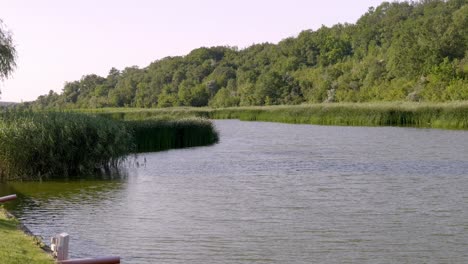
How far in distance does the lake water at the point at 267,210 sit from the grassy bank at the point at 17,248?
0.96 m

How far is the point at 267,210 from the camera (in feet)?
44.2

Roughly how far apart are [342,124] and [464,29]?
3586 cm

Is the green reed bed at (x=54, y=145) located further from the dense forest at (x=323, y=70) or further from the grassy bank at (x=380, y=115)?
the dense forest at (x=323, y=70)

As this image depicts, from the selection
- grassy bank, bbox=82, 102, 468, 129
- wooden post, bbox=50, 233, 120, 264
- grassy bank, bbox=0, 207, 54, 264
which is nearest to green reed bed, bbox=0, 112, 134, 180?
grassy bank, bbox=0, 207, 54, 264

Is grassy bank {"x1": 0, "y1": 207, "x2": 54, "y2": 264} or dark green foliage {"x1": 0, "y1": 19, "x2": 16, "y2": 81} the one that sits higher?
dark green foliage {"x1": 0, "y1": 19, "x2": 16, "y2": 81}

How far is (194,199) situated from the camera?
48.9 ft

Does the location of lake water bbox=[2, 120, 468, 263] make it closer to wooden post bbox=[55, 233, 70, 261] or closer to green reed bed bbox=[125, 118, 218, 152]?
wooden post bbox=[55, 233, 70, 261]

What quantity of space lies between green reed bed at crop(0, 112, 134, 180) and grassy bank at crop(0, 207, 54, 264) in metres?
7.79

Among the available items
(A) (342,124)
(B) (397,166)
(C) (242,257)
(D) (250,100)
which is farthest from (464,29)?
(C) (242,257)

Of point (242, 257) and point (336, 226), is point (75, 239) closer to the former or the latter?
point (242, 257)

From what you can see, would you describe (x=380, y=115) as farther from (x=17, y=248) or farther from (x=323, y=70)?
(x=323, y=70)

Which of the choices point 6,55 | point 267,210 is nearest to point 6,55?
point 6,55

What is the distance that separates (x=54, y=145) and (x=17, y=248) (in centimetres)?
983

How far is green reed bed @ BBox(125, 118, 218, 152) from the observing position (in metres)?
26.4
